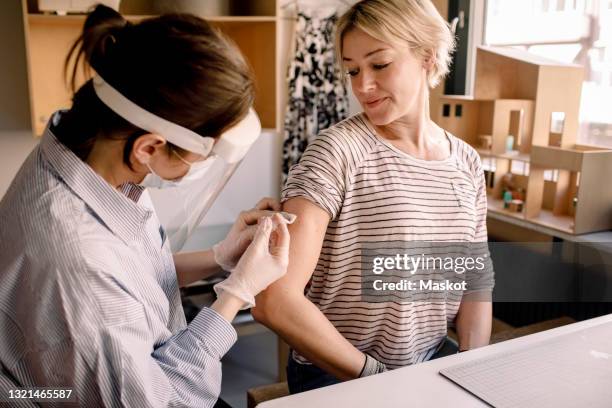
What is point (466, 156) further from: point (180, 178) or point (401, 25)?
point (180, 178)

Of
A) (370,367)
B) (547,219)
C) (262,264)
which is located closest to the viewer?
(262,264)

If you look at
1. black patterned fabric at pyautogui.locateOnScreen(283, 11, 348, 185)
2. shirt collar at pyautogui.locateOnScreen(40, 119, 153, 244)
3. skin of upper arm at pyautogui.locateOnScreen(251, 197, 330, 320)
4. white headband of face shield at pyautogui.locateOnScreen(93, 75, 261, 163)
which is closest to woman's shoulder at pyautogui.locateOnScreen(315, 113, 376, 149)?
skin of upper arm at pyautogui.locateOnScreen(251, 197, 330, 320)

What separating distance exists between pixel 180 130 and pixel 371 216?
467 millimetres

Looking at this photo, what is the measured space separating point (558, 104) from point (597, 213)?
47 cm

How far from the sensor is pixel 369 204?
1.15 meters

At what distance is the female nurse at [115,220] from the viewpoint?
753 millimetres

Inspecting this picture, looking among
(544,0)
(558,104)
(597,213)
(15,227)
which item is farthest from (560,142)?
(15,227)

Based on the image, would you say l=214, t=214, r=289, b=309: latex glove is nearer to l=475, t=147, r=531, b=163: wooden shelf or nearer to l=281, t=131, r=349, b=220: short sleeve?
l=281, t=131, r=349, b=220: short sleeve

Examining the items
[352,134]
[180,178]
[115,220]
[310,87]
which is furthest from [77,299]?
[310,87]

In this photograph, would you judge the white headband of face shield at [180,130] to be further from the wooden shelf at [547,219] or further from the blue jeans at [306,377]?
the wooden shelf at [547,219]

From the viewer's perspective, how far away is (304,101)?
3.01 m

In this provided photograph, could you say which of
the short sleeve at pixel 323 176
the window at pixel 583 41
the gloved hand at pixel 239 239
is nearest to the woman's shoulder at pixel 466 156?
the short sleeve at pixel 323 176

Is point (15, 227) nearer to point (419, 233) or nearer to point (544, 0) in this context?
point (419, 233)

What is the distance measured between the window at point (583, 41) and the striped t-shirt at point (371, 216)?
1.30 meters
